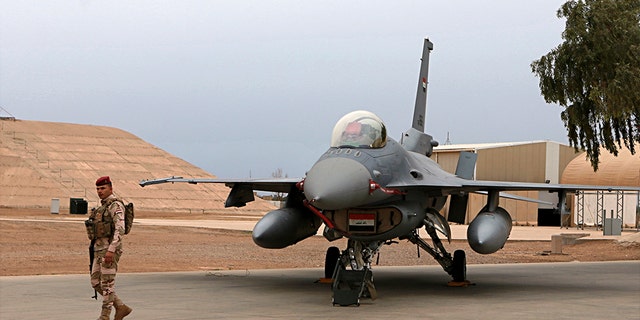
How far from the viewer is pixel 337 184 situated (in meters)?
14.3

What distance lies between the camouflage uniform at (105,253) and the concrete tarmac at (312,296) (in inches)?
50.1

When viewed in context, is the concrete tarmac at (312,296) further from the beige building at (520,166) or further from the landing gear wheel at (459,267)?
the beige building at (520,166)

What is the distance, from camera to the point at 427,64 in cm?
2238

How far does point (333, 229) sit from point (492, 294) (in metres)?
3.40

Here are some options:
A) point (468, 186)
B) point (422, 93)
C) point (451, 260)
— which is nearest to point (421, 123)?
point (422, 93)

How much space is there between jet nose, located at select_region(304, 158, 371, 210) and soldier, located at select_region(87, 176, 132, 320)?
12.0 ft

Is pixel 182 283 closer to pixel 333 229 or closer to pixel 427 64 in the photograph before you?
pixel 333 229

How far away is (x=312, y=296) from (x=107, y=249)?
5417 millimetres

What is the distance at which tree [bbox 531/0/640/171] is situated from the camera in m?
28.8

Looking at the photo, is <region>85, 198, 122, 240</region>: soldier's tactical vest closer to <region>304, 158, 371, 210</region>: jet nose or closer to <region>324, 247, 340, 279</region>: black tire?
<region>304, 158, 371, 210</region>: jet nose

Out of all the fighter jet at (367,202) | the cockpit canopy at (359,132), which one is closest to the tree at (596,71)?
the fighter jet at (367,202)

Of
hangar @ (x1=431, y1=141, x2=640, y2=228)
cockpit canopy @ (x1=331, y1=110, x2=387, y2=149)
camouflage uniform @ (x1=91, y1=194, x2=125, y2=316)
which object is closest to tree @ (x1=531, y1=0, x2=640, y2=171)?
cockpit canopy @ (x1=331, y1=110, x2=387, y2=149)

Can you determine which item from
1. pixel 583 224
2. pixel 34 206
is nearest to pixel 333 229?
pixel 583 224

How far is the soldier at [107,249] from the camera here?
11219 millimetres
